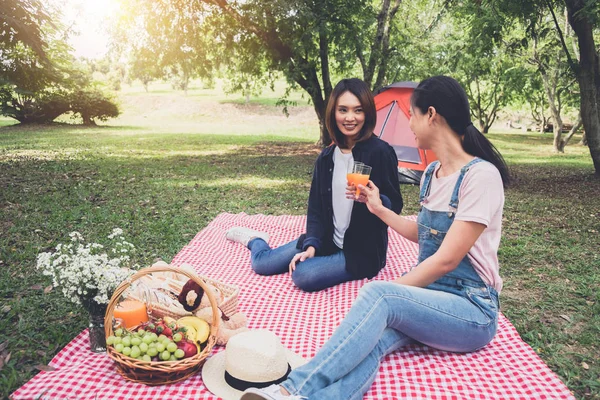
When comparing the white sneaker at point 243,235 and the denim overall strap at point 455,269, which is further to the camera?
the white sneaker at point 243,235

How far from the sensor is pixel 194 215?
627 centimetres

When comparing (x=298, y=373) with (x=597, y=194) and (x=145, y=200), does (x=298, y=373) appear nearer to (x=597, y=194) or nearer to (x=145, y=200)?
(x=145, y=200)

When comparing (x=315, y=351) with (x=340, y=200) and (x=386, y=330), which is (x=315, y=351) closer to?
(x=386, y=330)

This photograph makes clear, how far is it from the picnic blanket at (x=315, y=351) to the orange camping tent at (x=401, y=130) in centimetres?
600

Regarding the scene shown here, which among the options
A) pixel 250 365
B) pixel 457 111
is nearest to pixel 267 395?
pixel 250 365

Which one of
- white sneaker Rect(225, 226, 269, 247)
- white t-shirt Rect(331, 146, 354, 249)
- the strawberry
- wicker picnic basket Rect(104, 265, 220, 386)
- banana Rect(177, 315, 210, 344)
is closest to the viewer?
wicker picnic basket Rect(104, 265, 220, 386)

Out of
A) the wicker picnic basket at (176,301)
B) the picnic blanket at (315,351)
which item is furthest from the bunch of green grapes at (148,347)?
the wicker picnic basket at (176,301)

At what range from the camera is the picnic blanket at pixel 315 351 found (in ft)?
7.53

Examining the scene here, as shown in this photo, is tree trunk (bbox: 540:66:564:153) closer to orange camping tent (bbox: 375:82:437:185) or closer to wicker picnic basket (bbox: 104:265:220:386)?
orange camping tent (bbox: 375:82:437:185)

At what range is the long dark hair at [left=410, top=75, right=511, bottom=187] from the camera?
7.81 feet

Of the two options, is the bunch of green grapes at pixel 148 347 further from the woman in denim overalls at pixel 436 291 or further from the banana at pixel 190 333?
the woman in denim overalls at pixel 436 291

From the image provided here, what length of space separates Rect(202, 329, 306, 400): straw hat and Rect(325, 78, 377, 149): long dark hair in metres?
1.85

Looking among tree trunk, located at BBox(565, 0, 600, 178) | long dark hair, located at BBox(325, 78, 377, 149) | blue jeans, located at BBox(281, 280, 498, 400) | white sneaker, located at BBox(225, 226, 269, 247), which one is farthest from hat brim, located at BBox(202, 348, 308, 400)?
tree trunk, located at BBox(565, 0, 600, 178)

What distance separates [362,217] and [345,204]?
210mm
